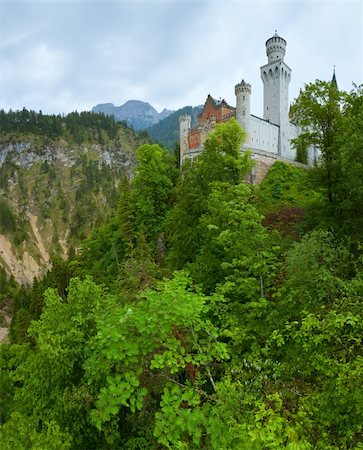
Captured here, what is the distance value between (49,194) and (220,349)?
168 m

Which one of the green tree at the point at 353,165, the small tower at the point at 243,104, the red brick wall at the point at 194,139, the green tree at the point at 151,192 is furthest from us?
the red brick wall at the point at 194,139

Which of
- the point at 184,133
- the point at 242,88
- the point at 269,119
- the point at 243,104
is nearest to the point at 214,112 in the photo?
the point at 184,133

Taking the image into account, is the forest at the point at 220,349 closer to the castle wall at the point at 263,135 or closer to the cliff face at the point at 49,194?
the castle wall at the point at 263,135

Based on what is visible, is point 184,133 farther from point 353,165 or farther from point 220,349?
point 220,349

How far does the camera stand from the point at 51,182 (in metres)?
168

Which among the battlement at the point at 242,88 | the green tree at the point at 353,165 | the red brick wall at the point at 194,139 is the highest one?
Answer: the battlement at the point at 242,88

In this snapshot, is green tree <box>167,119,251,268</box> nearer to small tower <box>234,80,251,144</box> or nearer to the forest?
the forest

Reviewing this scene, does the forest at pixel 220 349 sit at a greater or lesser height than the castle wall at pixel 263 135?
lesser

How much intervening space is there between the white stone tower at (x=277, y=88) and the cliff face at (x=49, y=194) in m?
88.1

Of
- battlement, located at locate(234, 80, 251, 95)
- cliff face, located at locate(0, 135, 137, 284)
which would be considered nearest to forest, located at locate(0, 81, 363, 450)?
battlement, located at locate(234, 80, 251, 95)

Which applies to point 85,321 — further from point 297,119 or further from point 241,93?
point 241,93

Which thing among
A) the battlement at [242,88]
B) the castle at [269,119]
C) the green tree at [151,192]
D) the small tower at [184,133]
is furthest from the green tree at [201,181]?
the small tower at [184,133]

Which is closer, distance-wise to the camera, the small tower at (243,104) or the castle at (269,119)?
the small tower at (243,104)

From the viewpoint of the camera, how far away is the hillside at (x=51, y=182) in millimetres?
141375
